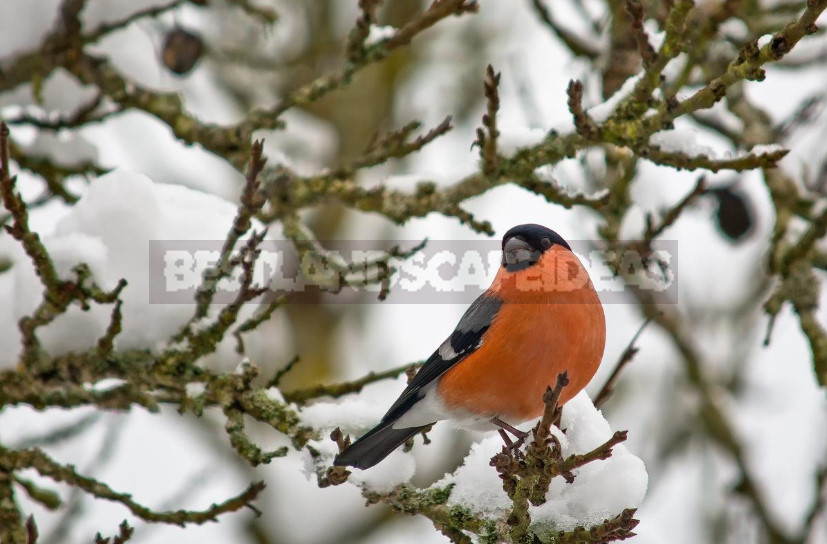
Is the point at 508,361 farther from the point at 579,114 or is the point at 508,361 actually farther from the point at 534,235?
the point at 579,114

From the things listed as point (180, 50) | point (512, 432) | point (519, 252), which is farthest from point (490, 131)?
point (180, 50)

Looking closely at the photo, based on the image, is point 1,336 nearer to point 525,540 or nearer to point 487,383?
point 487,383

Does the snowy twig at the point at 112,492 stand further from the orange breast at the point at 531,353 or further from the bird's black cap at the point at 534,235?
the bird's black cap at the point at 534,235

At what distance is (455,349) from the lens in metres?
3.33

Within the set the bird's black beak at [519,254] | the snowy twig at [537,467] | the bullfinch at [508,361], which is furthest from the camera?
the bird's black beak at [519,254]

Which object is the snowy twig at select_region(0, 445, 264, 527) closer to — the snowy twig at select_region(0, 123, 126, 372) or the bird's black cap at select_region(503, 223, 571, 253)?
the snowy twig at select_region(0, 123, 126, 372)

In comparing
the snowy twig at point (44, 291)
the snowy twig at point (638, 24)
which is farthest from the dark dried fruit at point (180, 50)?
the snowy twig at point (638, 24)

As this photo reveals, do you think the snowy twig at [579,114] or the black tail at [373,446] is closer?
the black tail at [373,446]

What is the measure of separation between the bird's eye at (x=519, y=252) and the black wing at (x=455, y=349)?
0.67 feet

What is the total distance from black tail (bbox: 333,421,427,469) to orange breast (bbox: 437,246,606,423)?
0.94 ft

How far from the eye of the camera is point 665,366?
873cm

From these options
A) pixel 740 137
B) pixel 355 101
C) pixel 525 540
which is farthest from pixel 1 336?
pixel 355 101

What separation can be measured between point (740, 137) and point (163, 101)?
2.99 meters

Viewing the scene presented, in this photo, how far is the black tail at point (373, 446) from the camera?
2.72m
